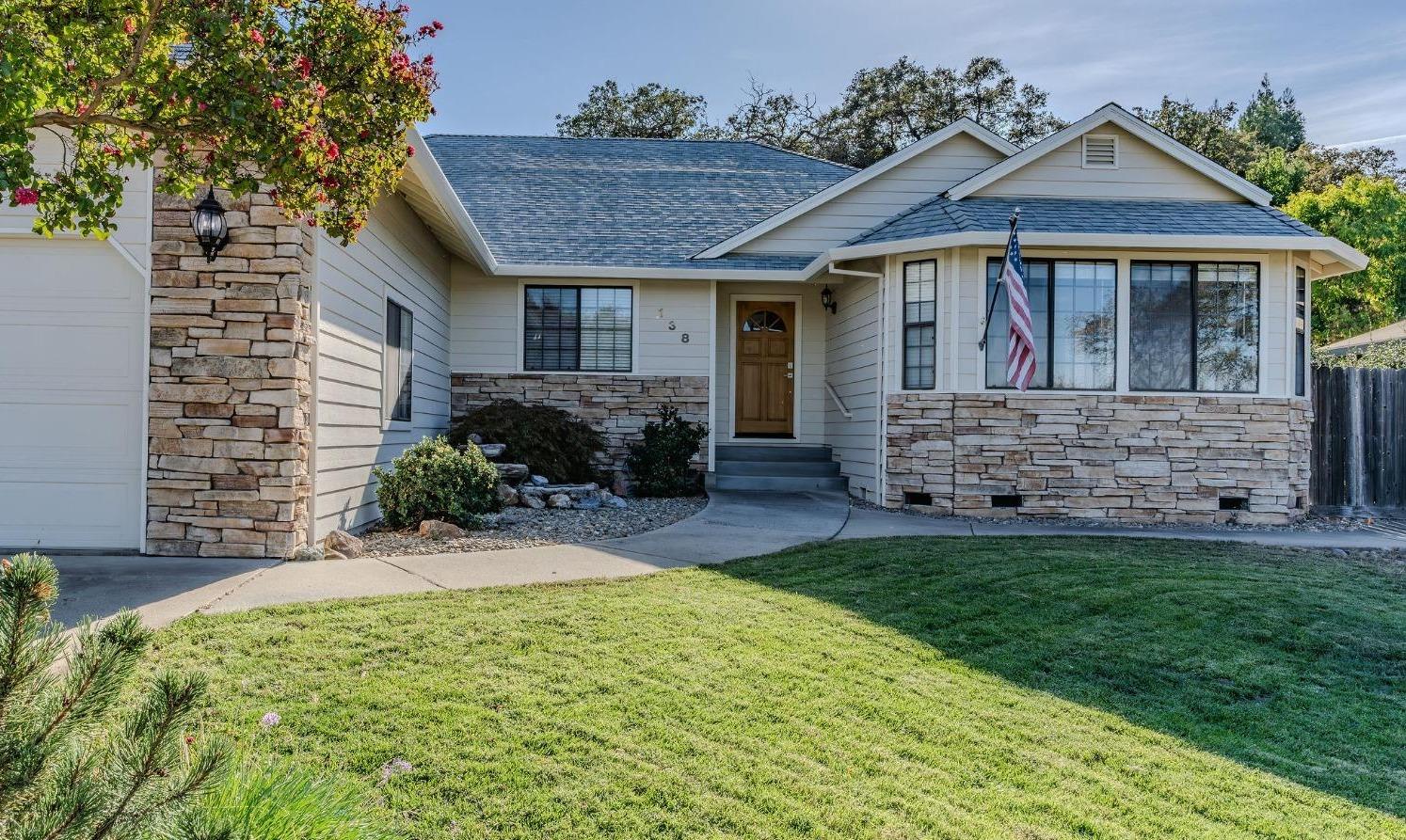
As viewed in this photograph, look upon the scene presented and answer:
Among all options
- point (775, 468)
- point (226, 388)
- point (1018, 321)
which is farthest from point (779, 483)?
point (226, 388)

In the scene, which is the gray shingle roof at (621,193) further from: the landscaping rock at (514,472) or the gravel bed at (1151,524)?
the gravel bed at (1151,524)

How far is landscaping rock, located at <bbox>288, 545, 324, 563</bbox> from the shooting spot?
5812 mm

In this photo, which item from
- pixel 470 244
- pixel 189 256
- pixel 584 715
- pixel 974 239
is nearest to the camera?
pixel 584 715

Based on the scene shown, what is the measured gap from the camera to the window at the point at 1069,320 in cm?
908

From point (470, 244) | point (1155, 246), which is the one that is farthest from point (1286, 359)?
point (470, 244)

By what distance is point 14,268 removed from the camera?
5914 mm

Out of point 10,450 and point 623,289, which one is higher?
point 623,289

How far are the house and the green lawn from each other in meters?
2.46

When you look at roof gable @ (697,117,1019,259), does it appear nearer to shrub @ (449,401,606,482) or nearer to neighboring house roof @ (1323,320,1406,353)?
shrub @ (449,401,606,482)

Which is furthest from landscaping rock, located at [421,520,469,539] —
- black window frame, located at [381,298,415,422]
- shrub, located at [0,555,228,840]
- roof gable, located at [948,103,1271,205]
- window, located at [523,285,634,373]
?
roof gable, located at [948,103,1271,205]

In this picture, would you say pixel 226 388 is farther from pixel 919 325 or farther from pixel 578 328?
pixel 919 325

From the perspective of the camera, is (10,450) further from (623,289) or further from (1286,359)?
(1286,359)

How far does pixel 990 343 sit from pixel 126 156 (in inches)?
316

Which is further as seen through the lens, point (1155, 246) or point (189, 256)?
point (1155, 246)
